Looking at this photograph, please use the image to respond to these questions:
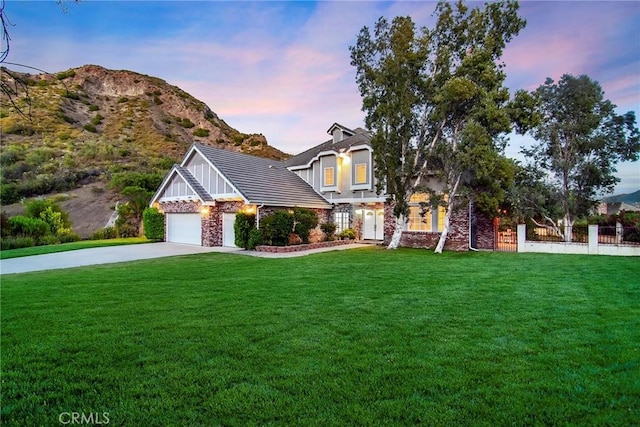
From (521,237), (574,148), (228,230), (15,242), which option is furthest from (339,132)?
(15,242)

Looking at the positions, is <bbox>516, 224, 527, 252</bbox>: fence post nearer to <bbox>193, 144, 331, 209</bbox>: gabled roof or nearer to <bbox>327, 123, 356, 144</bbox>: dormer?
<bbox>193, 144, 331, 209</bbox>: gabled roof

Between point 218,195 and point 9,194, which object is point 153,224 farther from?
point 9,194

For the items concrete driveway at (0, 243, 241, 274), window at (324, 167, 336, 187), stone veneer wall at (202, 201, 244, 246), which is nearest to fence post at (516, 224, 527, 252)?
window at (324, 167, 336, 187)

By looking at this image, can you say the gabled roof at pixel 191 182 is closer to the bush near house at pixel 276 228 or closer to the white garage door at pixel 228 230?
the white garage door at pixel 228 230

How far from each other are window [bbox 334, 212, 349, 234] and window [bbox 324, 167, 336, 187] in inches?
77.8

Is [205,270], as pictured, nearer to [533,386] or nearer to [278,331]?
[278,331]

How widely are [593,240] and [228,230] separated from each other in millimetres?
17575

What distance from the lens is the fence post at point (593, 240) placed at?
14.6m

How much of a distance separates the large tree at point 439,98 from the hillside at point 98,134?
17373mm

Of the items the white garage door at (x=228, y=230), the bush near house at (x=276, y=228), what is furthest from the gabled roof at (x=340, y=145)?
the white garage door at (x=228, y=230)

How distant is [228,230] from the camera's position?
18938 mm

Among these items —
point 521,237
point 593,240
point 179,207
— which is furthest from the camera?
point 179,207

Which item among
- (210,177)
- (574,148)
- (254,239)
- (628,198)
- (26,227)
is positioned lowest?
(254,239)

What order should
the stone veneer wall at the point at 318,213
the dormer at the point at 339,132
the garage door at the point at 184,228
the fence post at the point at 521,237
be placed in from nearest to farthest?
1. the fence post at the point at 521,237
2. the stone veneer wall at the point at 318,213
3. the garage door at the point at 184,228
4. the dormer at the point at 339,132
